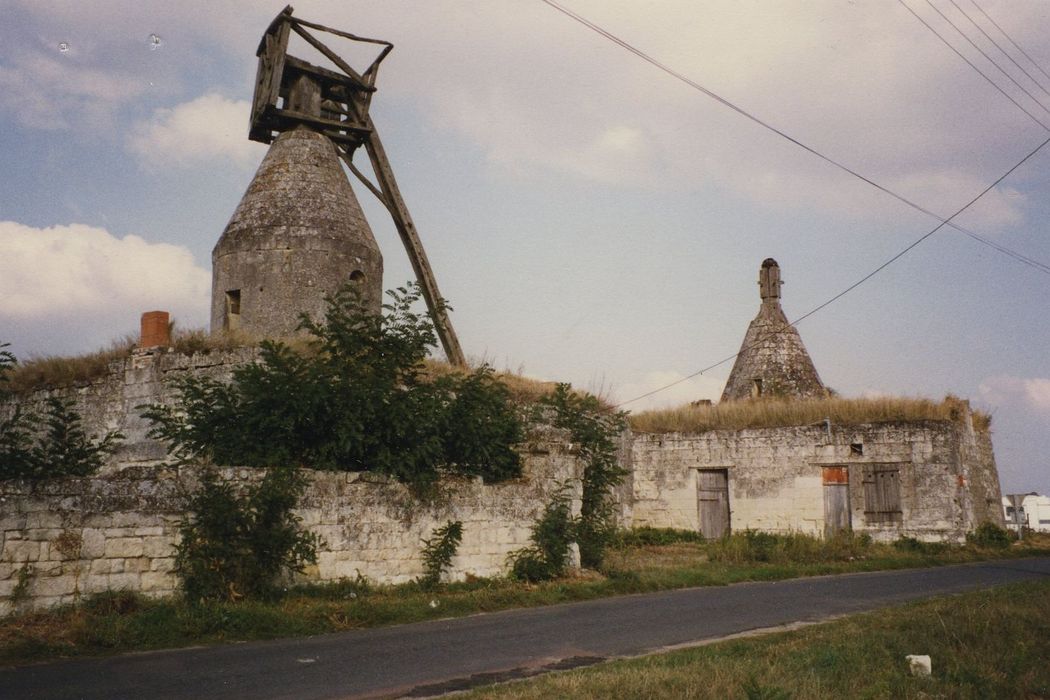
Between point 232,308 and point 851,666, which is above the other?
point 232,308

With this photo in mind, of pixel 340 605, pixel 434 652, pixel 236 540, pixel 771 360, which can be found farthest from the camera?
pixel 771 360

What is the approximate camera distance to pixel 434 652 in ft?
23.8

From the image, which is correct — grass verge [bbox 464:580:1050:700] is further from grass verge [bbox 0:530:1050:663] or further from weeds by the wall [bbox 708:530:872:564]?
weeds by the wall [bbox 708:530:872:564]

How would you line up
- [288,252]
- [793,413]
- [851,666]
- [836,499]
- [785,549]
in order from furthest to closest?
[793,413] → [836,499] → [785,549] → [288,252] → [851,666]

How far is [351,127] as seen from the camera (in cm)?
1838

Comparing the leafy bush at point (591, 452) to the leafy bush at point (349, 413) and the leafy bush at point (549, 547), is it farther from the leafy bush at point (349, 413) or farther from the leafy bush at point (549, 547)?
the leafy bush at point (349, 413)

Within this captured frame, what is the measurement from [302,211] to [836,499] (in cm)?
1419

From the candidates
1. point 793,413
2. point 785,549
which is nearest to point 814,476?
point 793,413

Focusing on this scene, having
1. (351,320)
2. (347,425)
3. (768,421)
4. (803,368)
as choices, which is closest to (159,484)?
(347,425)

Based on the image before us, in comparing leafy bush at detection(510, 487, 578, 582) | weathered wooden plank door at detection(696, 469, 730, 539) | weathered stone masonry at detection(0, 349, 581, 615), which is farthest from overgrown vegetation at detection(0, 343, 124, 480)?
weathered wooden plank door at detection(696, 469, 730, 539)

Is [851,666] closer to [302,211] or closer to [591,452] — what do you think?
[591,452]

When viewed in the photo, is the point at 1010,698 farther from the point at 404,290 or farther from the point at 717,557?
the point at 717,557

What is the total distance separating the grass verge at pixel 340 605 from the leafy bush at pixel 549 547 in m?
0.25

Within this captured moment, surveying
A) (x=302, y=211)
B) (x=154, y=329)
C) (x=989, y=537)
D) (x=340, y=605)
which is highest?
(x=302, y=211)
